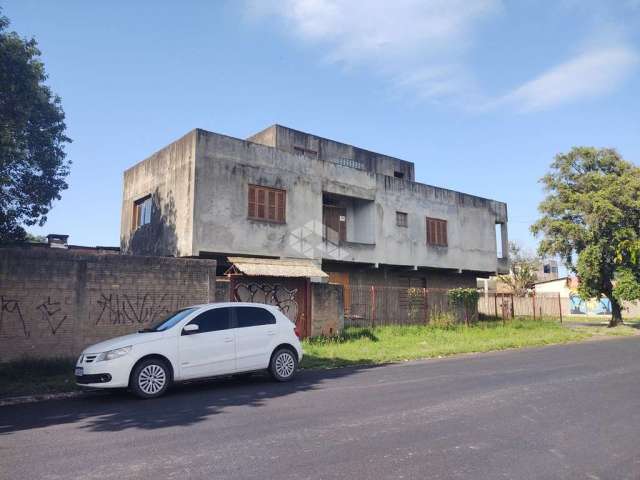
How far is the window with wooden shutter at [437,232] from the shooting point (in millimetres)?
25625

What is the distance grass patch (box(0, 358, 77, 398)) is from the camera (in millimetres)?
9867

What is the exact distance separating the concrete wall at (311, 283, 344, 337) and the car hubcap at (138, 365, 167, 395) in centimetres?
852

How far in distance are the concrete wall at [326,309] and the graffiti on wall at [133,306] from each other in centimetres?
471

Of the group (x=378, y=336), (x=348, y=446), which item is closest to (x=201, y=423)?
(x=348, y=446)

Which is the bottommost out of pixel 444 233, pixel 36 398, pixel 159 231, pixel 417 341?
pixel 36 398

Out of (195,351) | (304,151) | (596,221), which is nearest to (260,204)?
(304,151)

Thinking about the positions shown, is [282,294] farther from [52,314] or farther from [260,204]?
[52,314]

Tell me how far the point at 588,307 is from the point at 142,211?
148ft

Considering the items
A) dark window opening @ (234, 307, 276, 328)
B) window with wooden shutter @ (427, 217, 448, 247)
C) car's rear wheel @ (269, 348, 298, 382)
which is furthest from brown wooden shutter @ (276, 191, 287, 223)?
car's rear wheel @ (269, 348, 298, 382)

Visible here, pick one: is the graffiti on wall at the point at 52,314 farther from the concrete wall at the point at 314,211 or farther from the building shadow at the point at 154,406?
the concrete wall at the point at 314,211

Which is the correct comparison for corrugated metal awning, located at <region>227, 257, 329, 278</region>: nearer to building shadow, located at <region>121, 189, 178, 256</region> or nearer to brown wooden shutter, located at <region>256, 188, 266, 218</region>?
brown wooden shutter, located at <region>256, 188, 266, 218</region>

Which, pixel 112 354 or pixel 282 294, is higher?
pixel 282 294

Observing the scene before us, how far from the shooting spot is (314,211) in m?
21.0

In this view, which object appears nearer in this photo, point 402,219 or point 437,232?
point 402,219
